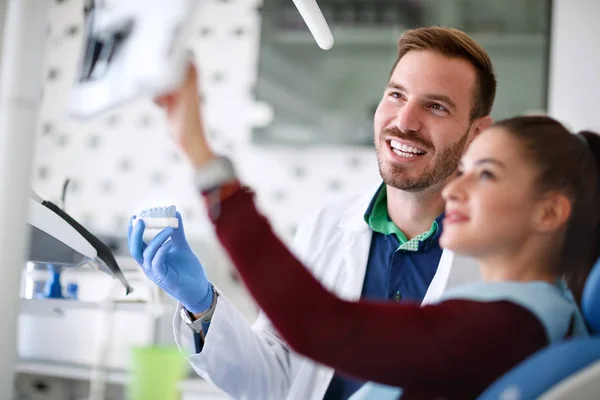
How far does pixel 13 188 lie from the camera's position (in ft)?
2.22

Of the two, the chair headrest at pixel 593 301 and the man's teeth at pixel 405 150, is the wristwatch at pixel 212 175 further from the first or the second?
the man's teeth at pixel 405 150

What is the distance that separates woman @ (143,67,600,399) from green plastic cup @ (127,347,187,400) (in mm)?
1347

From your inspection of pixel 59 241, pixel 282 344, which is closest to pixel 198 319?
pixel 282 344

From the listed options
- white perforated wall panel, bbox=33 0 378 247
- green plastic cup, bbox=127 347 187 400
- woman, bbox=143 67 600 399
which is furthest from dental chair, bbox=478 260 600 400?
white perforated wall panel, bbox=33 0 378 247

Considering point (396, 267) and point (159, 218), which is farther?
point (396, 267)

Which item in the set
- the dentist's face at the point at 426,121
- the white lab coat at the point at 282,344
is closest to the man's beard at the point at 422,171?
the dentist's face at the point at 426,121

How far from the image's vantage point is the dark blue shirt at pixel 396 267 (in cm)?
140

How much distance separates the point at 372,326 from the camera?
0.69 m

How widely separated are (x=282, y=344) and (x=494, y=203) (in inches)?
33.1

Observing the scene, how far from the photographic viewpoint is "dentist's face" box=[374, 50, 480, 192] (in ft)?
4.75

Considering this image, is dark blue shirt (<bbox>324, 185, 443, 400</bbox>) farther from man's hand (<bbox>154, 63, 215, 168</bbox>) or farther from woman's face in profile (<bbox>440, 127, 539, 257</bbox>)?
man's hand (<bbox>154, 63, 215, 168</bbox>)

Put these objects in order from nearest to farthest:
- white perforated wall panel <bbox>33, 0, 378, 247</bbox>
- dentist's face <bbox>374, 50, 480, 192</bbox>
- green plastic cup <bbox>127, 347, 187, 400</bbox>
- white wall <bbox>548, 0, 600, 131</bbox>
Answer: dentist's face <bbox>374, 50, 480, 192</bbox>
green plastic cup <bbox>127, 347, 187, 400</bbox>
white wall <bbox>548, 0, 600, 131</bbox>
white perforated wall panel <bbox>33, 0, 378, 247</bbox>

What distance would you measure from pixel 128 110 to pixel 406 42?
6.59 ft

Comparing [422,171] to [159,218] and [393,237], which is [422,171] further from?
[159,218]
